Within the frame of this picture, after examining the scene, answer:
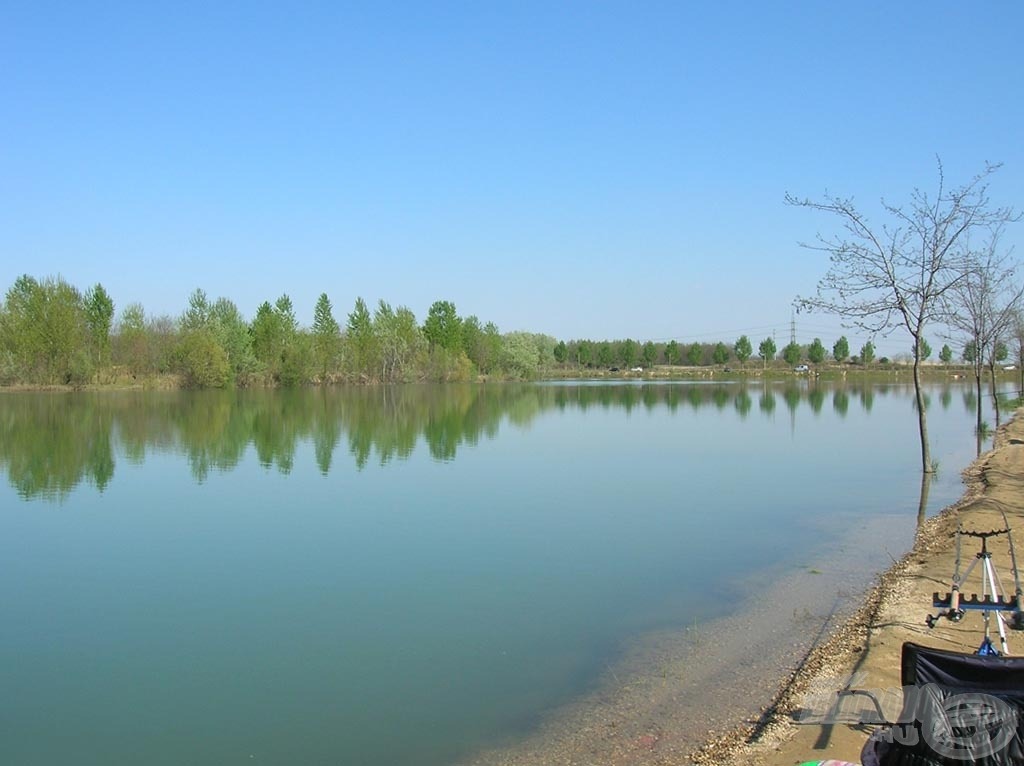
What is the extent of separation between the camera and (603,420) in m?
33.8

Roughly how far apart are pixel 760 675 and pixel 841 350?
116 meters

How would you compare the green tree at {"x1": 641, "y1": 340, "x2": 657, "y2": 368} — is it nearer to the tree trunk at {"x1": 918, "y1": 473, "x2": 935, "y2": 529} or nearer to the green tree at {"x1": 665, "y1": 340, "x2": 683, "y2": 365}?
the green tree at {"x1": 665, "y1": 340, "x2": 683, "y2": 365}

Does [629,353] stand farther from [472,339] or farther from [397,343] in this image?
[397,343]

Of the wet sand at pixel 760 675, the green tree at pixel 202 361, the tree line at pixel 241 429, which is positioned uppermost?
the green tree at pixel 202 361

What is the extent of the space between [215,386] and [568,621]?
5935 centimetres

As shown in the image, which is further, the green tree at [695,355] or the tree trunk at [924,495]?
the green tree at [695,355]

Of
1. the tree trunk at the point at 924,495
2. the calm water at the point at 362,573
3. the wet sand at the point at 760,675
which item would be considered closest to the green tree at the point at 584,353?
the calm water at the point at 362,573

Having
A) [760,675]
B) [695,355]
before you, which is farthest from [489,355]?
[760,675]

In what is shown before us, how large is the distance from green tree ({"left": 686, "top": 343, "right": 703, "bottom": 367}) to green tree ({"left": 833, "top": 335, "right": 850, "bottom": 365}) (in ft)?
63.9

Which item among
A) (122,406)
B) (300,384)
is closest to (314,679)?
(122,406)

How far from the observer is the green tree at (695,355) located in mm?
124938

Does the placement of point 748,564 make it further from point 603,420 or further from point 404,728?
point 603,420

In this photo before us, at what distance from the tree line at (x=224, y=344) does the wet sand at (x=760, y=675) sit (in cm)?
5673

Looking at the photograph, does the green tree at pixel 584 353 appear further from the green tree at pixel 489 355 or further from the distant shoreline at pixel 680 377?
the green tree at pixel 489 355
